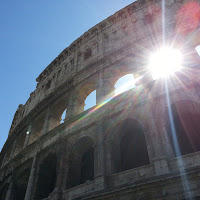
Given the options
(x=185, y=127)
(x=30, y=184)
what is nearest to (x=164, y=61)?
(x=185, y=127)

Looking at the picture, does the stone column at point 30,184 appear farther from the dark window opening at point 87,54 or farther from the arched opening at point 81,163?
the dark window opening at point 87,54

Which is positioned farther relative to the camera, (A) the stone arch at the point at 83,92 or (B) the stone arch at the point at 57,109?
(B) the stone arch at the point at 57,109

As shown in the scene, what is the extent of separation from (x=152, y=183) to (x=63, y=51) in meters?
13.8

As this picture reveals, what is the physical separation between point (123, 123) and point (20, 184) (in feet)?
24.8

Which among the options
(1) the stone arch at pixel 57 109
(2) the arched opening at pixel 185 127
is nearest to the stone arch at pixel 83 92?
(1) the stone arch at pixel 57 109

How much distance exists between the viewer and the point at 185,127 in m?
9.35

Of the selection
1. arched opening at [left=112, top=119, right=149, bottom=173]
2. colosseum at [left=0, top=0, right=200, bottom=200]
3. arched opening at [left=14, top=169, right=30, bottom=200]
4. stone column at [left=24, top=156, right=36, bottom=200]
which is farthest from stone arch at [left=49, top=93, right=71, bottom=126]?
arched opening at [left=112, top=119, right=149, bottom=173]

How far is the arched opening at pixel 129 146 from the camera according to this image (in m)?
9.21

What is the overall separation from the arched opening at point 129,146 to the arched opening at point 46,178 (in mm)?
3615

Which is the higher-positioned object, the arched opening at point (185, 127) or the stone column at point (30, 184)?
the arched opening at point (185, 127)

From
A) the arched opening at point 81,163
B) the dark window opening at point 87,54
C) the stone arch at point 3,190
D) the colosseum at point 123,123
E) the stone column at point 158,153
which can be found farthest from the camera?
the dark window opening at point 87,54

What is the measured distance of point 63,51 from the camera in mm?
17922

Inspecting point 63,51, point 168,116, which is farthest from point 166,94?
point 63,51

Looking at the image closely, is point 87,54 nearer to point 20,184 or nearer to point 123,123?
point 123,123
